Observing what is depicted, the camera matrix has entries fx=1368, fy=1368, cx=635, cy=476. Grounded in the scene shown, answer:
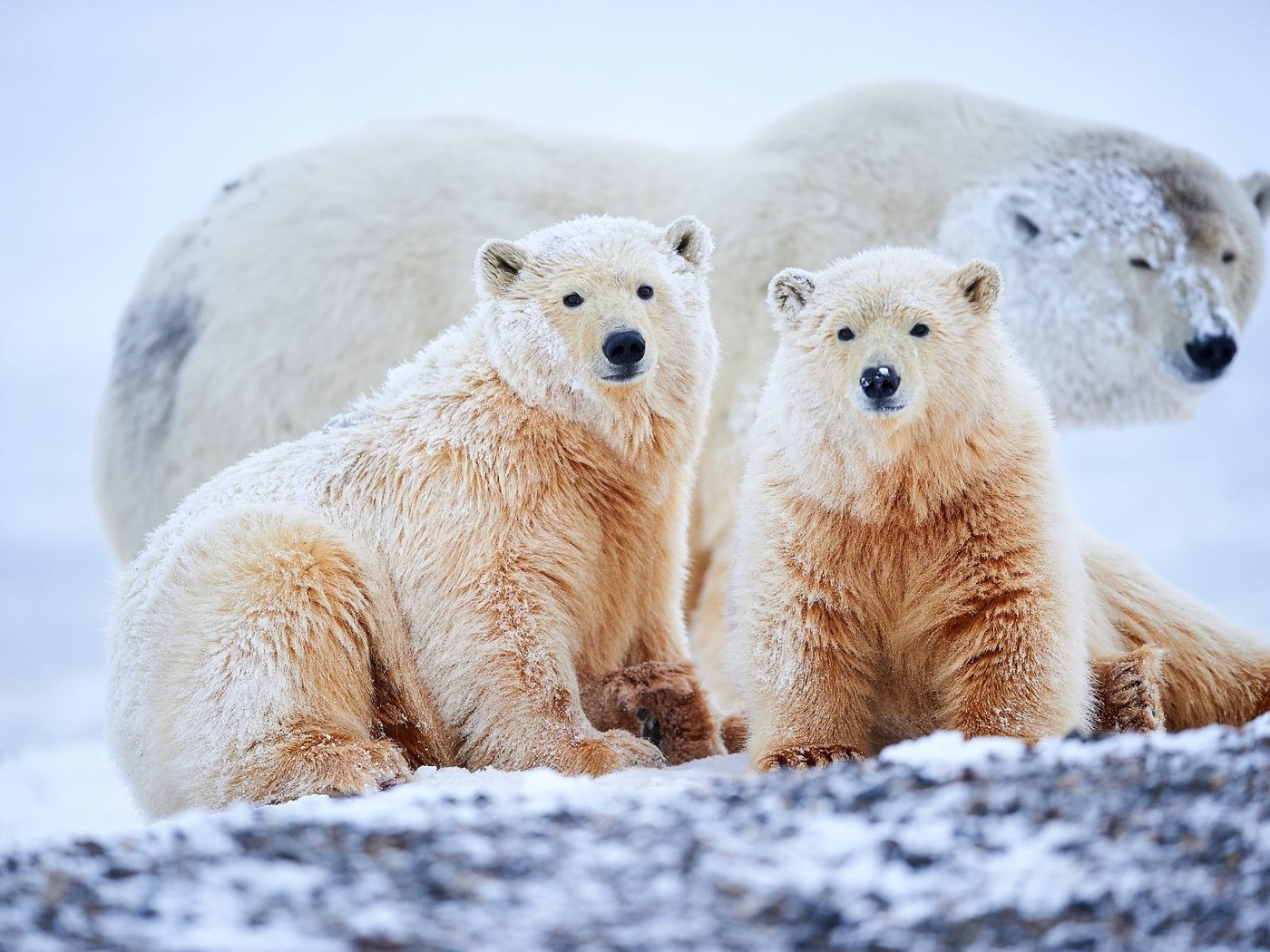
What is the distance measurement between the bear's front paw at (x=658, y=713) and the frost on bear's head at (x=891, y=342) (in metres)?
1.10

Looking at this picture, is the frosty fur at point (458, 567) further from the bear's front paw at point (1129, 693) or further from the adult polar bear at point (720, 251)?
the adult polar bear at point (720, 251)

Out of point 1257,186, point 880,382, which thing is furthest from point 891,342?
point 1257,186

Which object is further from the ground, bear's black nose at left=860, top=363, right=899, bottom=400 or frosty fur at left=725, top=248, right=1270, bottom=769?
bear's black nose at left=860, top=363, right=899, bottom=400

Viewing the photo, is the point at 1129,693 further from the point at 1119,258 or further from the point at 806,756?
the point at 1119,258

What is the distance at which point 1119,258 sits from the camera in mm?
7395

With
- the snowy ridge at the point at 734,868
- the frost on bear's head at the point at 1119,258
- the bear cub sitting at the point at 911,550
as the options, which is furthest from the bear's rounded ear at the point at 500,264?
the frost on bear's head at the point at 1119,258

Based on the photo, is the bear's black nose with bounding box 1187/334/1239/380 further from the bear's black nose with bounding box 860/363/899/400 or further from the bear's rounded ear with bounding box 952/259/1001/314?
the bear's black nose with bounding box 860/363/899/400

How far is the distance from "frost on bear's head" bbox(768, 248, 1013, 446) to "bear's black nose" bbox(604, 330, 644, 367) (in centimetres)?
45

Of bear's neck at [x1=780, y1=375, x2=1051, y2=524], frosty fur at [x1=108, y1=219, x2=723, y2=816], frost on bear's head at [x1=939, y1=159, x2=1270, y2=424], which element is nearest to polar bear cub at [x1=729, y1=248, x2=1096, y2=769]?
bear's neck at [x1=780, y1=375, x2=1051, y2=524]

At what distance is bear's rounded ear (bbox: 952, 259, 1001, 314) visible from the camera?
13.2 ft

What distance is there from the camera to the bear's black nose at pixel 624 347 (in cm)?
429

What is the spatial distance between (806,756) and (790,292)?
Answer: 1.38 meters

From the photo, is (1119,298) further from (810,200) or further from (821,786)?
(821,786)

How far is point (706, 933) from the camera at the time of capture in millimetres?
2152
